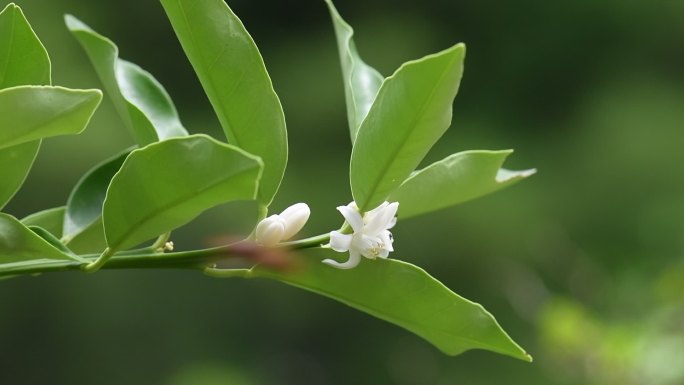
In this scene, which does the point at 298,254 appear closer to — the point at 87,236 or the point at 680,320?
the point at 87,236

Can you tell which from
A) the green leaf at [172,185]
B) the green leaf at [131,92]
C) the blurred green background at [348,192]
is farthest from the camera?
the blurred green background at [348,192]

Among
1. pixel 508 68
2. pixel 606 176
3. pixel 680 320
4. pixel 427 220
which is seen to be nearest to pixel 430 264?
pixel 427 220

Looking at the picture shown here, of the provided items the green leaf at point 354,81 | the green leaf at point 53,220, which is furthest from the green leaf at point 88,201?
the green leaf at point 354,81

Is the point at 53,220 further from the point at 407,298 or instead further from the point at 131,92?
the point at 407,298

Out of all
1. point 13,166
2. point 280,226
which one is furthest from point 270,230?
point 13,166

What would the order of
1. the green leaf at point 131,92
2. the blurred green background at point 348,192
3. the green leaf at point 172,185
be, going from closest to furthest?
the green leaf at point 172,185, the green leaf at point 131,92, the blurred green background at point 348,192

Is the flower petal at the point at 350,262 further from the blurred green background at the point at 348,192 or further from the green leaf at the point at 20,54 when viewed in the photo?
the blurred green background at the point at 348,192

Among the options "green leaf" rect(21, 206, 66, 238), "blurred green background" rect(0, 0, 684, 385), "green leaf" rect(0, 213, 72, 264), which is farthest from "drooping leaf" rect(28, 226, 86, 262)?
"blurred green background" rect(0, 0, 684, 385)
